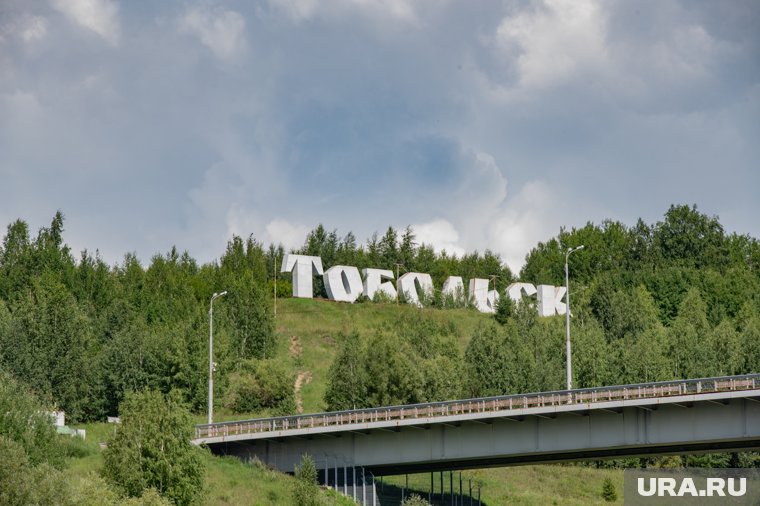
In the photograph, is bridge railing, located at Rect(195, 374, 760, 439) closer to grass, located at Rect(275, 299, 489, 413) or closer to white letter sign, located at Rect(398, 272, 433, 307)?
grass, located at Rect(275, 299, 489, 413)

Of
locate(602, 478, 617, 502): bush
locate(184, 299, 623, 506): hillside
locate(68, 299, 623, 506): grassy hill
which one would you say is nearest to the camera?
locate(68, 299, 623, 506): grassy hill

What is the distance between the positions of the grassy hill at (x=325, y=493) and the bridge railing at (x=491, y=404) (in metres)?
2.89

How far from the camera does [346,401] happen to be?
91.2 m

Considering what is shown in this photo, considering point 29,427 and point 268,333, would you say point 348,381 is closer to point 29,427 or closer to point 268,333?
point 268,333

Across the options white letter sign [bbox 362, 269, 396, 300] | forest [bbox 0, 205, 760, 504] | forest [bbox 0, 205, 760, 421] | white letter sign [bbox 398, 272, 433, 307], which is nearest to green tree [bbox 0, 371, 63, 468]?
forest [bbox 0, 205, 760, 504]

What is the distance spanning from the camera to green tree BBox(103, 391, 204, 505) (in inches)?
2210

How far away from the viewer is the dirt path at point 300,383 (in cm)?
10394

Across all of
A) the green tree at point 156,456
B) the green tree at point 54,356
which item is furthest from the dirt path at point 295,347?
the green tree at point 156,456

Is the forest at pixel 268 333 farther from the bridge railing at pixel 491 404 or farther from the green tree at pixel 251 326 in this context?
the bridge railing at pixel 491 404

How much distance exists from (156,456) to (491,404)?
20.9 metres

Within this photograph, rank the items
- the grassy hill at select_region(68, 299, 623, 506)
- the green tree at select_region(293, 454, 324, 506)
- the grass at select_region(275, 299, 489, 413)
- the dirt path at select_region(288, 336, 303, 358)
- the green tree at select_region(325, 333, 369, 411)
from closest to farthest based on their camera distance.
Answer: the green tree at select_region(293, 454, 324, 506) → the grassy hill at select_region(68, 299, 623, 506) → the green tree at select_region(325, 333, 369, 411) → the grass at select_region(275, 299, 489, 413) → the dirt path at select_region(288, 336, 303, 358)

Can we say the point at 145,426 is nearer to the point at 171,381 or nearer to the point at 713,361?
the point at 171,381

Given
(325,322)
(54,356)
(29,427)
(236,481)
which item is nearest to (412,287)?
(325,322)

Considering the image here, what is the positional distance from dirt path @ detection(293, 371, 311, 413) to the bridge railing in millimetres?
30804
